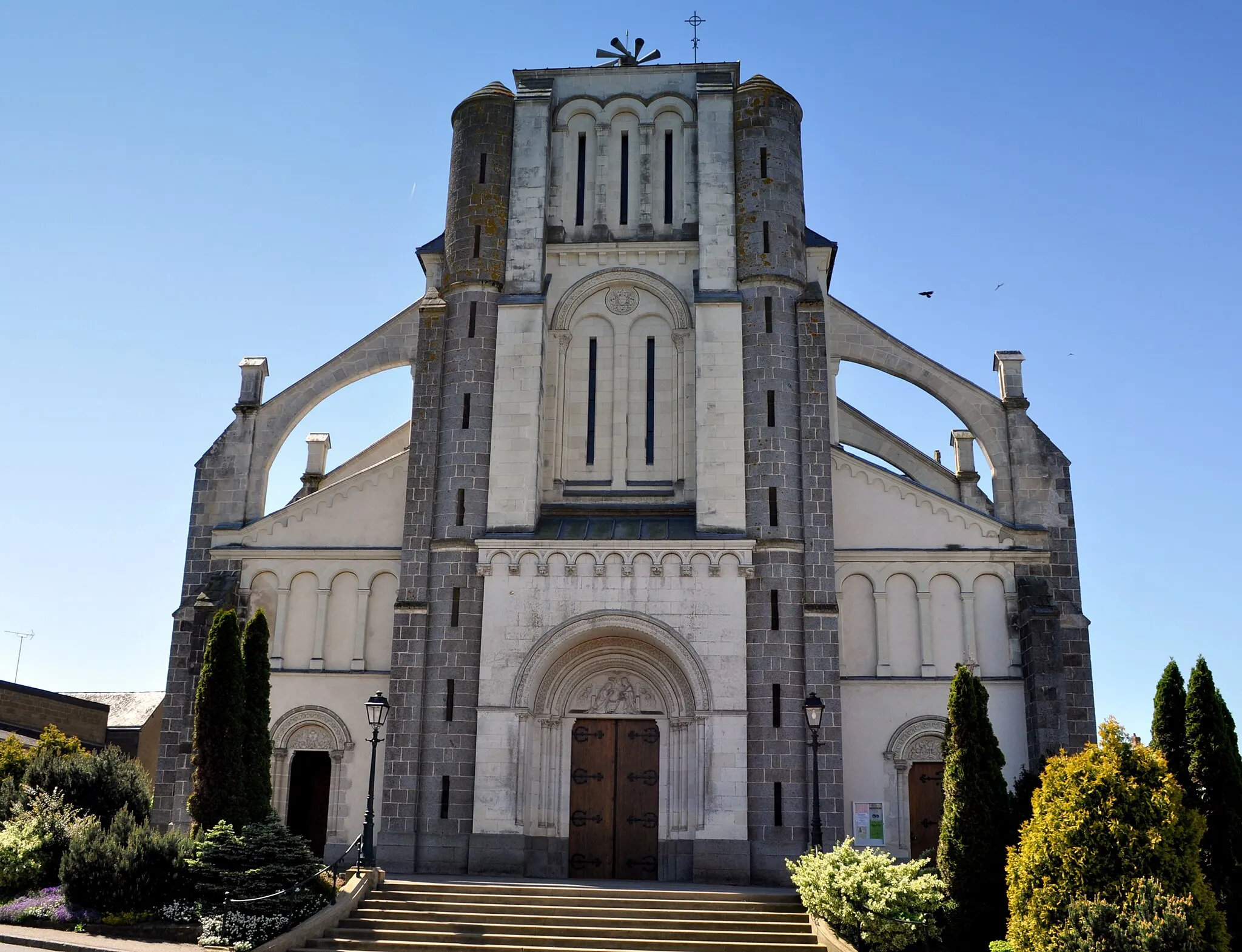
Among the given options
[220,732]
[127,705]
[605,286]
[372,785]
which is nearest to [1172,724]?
[372,785]

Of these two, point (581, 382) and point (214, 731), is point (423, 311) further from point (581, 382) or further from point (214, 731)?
point (214, 731)

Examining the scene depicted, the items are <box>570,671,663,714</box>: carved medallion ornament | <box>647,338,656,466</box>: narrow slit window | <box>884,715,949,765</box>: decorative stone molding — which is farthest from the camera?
<box>647,338,656,466</box>: narrow slit window

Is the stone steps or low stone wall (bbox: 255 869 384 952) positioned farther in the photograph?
the stone steps

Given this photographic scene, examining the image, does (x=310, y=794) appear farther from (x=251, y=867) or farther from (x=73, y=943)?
(x=73, y=943)

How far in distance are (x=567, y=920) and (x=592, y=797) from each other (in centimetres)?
537

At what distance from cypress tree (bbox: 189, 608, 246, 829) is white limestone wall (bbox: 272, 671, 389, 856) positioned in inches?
239

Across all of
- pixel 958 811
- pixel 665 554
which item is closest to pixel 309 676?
pixel 665 554

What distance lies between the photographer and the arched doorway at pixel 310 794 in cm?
2823

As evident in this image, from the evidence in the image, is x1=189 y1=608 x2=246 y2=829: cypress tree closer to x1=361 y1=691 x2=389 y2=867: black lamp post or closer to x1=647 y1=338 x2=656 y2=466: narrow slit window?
x1=361 y1=691 x2=389 y2=867: black lamp post

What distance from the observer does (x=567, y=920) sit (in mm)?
21375

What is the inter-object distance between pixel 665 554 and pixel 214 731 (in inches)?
388

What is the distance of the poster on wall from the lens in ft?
88.1

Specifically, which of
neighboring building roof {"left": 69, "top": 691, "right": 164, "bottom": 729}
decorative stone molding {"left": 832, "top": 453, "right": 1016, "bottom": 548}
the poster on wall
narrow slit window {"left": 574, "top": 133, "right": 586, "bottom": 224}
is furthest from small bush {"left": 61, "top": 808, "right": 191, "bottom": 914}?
neighboring building roof {"left": 69, "top": 691, "right": 164, "bottom": 729}

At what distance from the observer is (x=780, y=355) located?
28.5 meters
